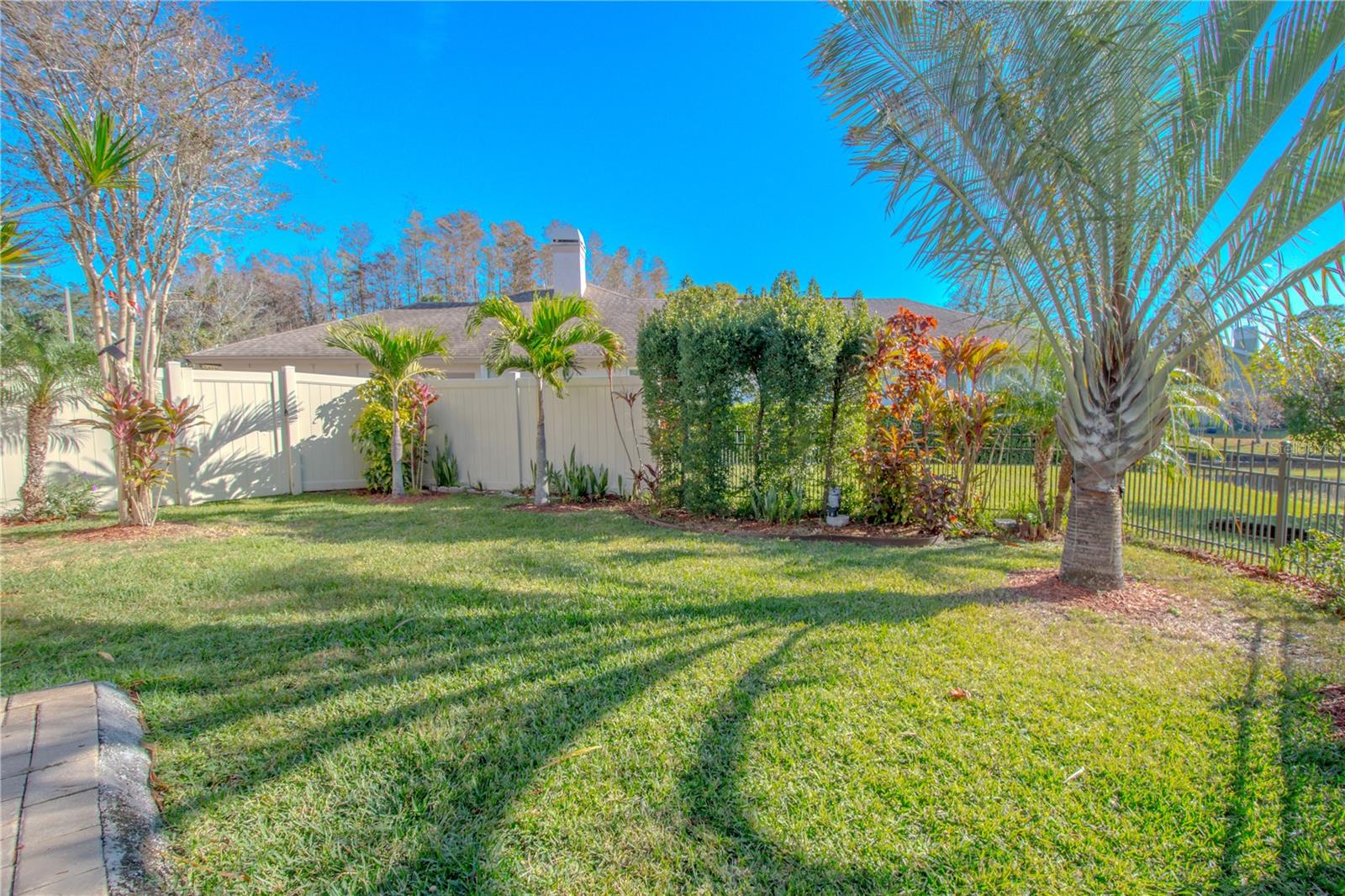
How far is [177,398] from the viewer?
8.05 metres

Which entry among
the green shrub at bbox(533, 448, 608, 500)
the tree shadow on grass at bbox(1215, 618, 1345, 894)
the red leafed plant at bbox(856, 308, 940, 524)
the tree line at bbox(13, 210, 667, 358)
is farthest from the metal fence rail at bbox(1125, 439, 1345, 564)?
the tree line at bbox(13, 210, 667, 358)

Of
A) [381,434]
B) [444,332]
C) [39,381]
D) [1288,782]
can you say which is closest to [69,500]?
[39,381]

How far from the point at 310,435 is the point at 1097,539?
11.0 meters

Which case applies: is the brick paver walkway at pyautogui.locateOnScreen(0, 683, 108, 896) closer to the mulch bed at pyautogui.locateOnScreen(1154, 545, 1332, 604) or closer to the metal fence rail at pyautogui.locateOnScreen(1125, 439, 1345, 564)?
the mulch bed at pyautogui.locateOnScreen(1154, 545, 1332, 604)

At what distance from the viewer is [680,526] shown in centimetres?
726

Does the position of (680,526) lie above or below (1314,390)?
below

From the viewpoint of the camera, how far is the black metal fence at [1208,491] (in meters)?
5.52

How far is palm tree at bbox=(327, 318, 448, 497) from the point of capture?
9164 mm

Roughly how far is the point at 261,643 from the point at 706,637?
9.03 feet

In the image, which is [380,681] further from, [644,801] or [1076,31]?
[1076,31]

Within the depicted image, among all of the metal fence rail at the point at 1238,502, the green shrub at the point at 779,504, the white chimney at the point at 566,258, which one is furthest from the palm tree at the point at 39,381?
the metal fence rail at the point at 1238,502

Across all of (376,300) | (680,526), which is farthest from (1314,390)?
(376,300)

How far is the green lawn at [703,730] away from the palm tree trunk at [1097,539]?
63 centimetres

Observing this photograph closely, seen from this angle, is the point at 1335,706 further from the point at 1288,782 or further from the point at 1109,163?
the point at 1109,163
